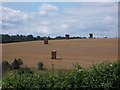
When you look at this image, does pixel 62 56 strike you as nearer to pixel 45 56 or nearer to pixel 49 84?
pixel 45 56

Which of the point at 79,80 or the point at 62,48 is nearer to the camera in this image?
the point at 79,80

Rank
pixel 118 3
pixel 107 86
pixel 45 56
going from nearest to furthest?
pixel 107 86, pixel 118 3, pixel 45 56

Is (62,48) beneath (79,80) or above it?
above

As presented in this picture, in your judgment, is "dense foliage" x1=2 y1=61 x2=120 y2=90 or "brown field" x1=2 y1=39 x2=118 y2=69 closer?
"dense foliage" x1=2 y1=61 x2=120 y2=90

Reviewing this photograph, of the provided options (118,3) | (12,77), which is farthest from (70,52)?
(12,77)

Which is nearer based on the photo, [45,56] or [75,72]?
[75,72]

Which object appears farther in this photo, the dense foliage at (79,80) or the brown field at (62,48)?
the brown field at (62,48)

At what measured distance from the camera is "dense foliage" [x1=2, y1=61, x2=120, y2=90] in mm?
8891

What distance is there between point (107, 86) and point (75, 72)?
84 cm

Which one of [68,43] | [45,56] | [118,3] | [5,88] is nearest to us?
[5,88]

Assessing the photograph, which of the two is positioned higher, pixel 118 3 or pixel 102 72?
pixel 118 3

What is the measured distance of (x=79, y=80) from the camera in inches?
352

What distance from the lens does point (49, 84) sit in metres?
9.01

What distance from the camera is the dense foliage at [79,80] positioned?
8891 millimetres
